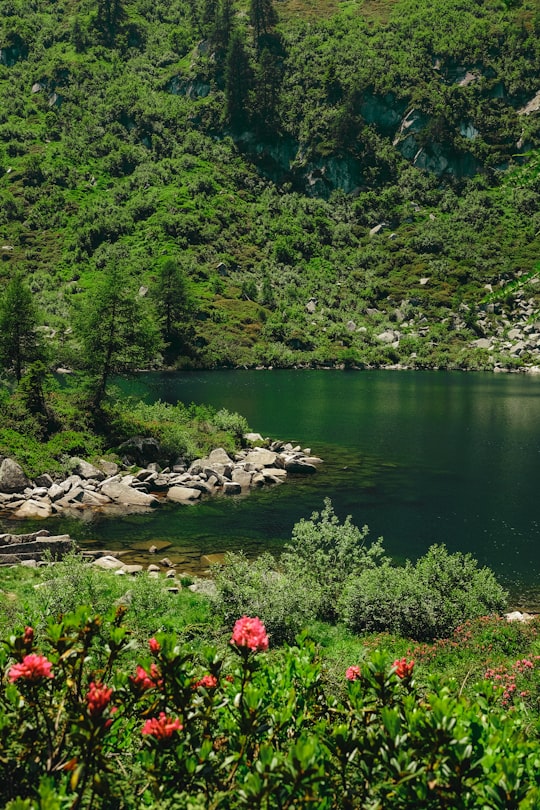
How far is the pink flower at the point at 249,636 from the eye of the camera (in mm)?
4461

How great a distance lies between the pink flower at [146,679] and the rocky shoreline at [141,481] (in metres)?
31.0

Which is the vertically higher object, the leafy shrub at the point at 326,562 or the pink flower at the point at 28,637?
the pink flower at the point at 28,637

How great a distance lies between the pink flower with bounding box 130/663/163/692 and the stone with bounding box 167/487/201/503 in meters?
33.6

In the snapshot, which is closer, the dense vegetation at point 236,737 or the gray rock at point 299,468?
the dense vegetation at point 236,737

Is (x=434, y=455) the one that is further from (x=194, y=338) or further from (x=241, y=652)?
(x=194, y=338)

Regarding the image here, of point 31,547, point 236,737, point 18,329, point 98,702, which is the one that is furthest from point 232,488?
point 98,702

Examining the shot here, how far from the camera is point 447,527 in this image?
34.1m

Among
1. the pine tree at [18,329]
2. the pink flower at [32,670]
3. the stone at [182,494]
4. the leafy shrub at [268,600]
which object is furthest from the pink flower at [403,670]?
the pine tree at [18,329]

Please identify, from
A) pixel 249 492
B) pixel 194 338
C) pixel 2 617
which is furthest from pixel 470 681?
pixel 194 338

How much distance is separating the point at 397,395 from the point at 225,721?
90.9m

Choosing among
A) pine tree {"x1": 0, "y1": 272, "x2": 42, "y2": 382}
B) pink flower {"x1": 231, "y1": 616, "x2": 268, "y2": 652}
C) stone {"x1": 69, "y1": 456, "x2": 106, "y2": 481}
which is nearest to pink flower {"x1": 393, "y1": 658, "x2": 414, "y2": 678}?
pink flower {"x1": 231, "y1": 616, "x2": 268, "y2": 652}

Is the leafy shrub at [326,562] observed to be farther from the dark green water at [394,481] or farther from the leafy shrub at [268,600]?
the dark green water at [394,481]

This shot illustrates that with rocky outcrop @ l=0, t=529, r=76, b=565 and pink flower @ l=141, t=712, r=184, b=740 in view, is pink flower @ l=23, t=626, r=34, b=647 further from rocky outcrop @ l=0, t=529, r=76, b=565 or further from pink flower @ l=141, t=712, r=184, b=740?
rocky outcrop @ l=0, t=529, r=76, b=565

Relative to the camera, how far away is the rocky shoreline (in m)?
35.0
